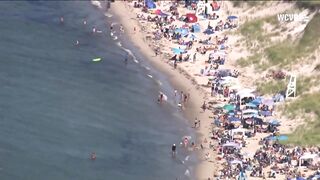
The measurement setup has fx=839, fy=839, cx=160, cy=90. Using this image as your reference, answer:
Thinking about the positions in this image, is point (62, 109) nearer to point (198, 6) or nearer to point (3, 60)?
point (3, 60)

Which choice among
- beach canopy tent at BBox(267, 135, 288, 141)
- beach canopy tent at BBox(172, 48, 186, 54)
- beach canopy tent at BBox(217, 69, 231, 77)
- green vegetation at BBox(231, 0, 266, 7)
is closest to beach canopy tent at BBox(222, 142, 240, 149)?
beach canopy tent at BBox(267, 135, 288, 141)

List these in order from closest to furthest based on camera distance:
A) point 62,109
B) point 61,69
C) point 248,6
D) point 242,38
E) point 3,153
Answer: point 3,153
point 62,109
point 61,69
point 242,38
point 248,6

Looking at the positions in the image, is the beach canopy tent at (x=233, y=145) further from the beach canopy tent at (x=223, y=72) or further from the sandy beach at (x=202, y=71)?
the beach canopy tent at (x=223, y=72)

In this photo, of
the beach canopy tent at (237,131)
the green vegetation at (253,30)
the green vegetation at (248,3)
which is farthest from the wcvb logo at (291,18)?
the beach canopy tent at (237,131)

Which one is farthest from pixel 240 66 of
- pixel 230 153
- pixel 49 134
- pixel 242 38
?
pixel 49 134

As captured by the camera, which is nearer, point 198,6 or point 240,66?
point 240,66

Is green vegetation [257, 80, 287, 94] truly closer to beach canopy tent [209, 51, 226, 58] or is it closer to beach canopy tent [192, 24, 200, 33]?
beach canopy tent [209, 51, 226, 58]

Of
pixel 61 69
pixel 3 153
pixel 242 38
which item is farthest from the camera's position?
pixel 242 38
